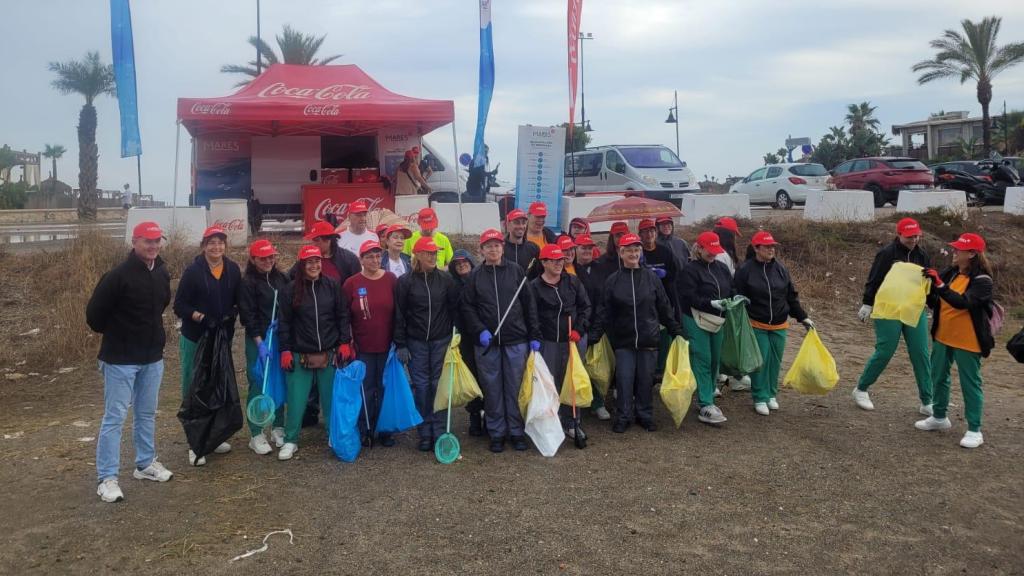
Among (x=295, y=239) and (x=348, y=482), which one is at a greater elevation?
(x=295, y=239)

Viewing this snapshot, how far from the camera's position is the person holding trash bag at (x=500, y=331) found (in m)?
5.70

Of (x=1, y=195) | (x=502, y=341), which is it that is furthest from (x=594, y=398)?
(x=1, y=195)

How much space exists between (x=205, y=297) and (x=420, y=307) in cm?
149

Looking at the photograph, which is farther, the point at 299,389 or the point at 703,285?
the point at 703,285

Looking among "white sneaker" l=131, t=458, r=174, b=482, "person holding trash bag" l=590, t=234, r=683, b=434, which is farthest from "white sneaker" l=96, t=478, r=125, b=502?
"person holding trash bag" l=590, t=234, r=683, b=434

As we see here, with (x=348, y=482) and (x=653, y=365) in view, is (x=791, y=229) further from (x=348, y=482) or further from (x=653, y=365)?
(x=348, y=482)

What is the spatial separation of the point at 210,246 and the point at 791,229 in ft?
36.6

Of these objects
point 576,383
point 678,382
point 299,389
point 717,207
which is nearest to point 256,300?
point 299,389

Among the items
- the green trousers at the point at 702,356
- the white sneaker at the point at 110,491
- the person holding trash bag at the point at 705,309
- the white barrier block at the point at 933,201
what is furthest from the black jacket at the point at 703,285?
the white barrier block at the point at 933,201

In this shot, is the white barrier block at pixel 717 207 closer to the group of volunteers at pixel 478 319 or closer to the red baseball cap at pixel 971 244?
the group of volunteers at pixel 478 319

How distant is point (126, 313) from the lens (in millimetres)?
4715

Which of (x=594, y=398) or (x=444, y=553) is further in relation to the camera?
(x=594, y=398)

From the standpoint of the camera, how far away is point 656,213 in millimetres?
8078

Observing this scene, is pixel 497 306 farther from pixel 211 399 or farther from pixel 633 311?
pixel 211 399
